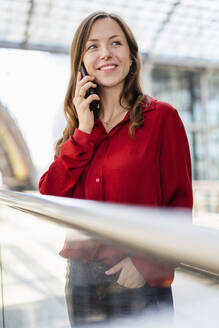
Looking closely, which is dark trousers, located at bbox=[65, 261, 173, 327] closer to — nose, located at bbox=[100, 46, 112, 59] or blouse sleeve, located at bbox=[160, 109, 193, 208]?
blouse sleeve, located at bbox=[160, 109, 193, 208]

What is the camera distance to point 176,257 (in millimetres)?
433

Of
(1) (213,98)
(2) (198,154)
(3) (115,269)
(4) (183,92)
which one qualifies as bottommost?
(2) (198,154)

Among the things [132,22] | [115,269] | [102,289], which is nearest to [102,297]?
[102,289]

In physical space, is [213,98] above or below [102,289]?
above

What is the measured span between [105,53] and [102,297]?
130 cm

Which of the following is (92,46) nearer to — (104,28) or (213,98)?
(104,28)

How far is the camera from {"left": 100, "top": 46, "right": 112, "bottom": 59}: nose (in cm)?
196

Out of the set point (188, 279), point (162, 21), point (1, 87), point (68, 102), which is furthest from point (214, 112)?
point (188, 279)

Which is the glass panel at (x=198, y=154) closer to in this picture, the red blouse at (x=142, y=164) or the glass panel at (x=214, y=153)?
the glass panel at (x=214, y=153)

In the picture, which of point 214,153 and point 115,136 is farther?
point 214,153

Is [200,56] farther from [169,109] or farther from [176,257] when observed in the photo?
[176,257]

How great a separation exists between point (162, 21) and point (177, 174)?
61.2 ft

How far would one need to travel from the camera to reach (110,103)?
81.6 inches

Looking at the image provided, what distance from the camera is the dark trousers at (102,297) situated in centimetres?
89
